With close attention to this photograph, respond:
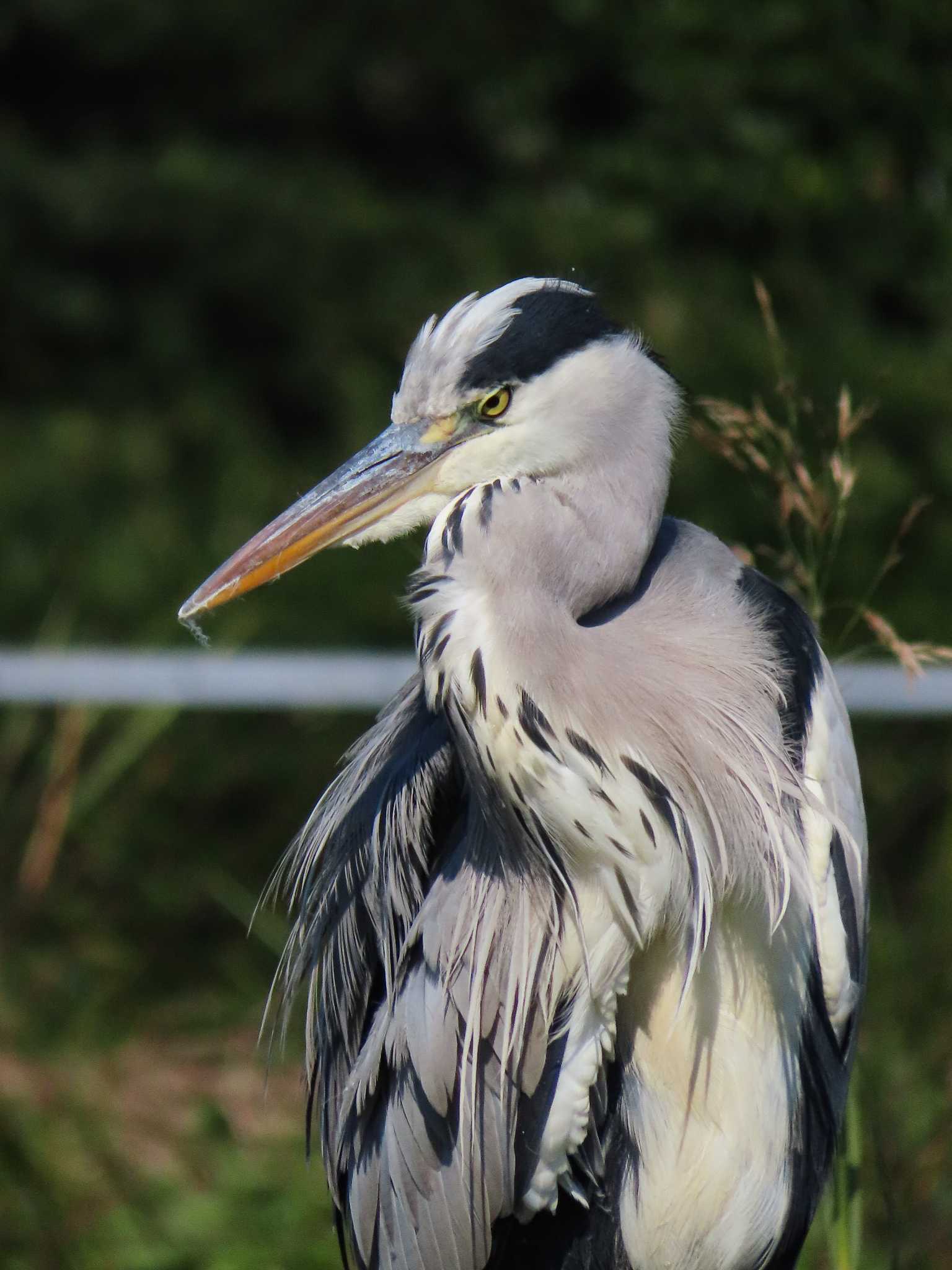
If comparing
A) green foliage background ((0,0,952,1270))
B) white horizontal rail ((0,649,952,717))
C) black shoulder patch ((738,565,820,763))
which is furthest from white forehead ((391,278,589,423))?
white horizontal rail ((0,649,952,717))

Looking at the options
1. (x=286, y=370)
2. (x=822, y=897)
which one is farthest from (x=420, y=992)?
(x=286, y=370)

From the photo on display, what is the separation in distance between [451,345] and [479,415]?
9 centimetres

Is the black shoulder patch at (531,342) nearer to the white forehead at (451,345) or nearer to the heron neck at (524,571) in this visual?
the white forehead at (451,345)

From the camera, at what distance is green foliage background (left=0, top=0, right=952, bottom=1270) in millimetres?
3021

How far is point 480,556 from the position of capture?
1824 mm

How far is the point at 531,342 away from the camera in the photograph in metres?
1.92

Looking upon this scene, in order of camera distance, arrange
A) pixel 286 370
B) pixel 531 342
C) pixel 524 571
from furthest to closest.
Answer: pixel 286 370, pixel 531 342, pixel 524 571

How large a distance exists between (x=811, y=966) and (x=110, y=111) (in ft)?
21.2

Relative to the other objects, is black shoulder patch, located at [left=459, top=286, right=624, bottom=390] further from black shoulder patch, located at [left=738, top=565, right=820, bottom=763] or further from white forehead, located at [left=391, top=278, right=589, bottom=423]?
black shoulder patch, located at [left=738, top=565, right=820, bottom=763]

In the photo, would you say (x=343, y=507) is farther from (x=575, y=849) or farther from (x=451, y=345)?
(x=575, y=849)

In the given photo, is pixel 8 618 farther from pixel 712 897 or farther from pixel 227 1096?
pixel 712 897

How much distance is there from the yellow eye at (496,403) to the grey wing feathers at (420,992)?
37 cm

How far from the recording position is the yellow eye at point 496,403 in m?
1.94

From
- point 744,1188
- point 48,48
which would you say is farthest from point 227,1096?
point 48,48
